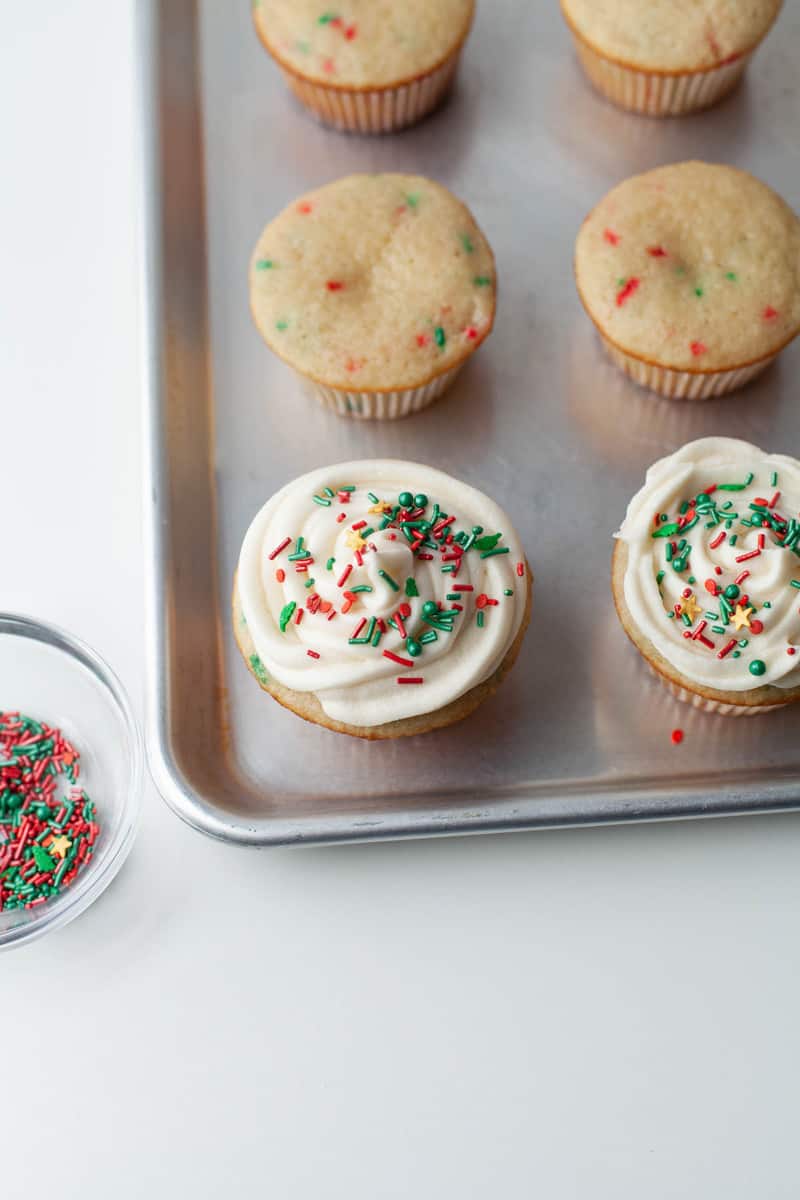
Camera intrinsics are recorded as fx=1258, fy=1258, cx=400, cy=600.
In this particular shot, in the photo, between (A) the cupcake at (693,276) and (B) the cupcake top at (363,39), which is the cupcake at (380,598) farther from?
(B) the cupcake top at (363,39)

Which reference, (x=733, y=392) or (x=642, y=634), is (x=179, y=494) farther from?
(x=733, y=392)

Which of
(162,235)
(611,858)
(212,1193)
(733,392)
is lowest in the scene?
(212,1193)

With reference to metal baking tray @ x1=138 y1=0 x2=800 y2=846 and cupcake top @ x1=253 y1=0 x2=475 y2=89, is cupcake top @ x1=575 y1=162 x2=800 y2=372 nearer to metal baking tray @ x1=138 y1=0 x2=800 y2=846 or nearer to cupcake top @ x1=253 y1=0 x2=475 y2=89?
metal baking tray @ x1=138 y1=0 x2=800 y2=846


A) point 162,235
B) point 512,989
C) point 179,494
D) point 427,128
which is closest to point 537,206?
point 427,128

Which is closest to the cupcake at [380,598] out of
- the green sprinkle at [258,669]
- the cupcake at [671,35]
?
the green sprinkle at [258,669]

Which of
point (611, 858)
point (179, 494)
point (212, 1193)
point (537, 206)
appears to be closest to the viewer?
point (212, 1193)

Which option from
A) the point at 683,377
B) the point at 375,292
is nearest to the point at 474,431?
the point at 375,292
